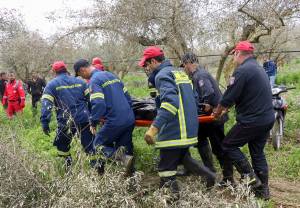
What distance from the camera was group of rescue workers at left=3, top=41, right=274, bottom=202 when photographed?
4125 mm

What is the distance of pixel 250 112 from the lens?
14.3 ft

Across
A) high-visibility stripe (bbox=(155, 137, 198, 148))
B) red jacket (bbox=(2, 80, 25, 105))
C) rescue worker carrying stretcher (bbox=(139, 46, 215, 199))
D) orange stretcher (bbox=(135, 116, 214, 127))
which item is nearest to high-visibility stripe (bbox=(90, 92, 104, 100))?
orange stretcher (bbox=(135, 116, 214, 127))

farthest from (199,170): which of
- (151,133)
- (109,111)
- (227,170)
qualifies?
(109,111)

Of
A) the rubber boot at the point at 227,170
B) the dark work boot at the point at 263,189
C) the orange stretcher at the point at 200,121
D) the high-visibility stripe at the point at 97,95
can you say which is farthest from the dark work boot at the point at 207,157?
the high-visibility stripe at the point at 97,95

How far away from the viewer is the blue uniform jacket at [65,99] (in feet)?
18.8

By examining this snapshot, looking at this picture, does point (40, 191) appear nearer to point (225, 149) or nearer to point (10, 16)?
point (225, 149)

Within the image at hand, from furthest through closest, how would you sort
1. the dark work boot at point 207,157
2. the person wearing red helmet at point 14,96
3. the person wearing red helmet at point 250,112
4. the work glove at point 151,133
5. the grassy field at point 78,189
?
the person wearing red helmet at point 14,96
the dark work boot at point 207,157
the person wearing red helmet at point 250,112
the work glove at point 151,133
the grassy field at point 78,189

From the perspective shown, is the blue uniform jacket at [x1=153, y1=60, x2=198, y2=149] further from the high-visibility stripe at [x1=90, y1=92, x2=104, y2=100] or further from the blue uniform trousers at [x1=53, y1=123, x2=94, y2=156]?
the blue uniform trousers at [x1=53, y1=123, x2=94, y2=156]

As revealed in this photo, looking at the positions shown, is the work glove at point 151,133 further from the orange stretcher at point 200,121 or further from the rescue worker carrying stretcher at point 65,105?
the rescue worker carrying stretcher at point 65,105

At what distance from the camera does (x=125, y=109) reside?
499 cm

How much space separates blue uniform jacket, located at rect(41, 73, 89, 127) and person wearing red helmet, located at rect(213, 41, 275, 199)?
2.21 metres

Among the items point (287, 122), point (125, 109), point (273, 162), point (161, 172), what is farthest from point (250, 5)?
point (161, 172)

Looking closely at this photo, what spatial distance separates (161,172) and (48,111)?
7.45ft

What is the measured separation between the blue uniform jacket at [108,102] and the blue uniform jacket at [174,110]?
847 mm
